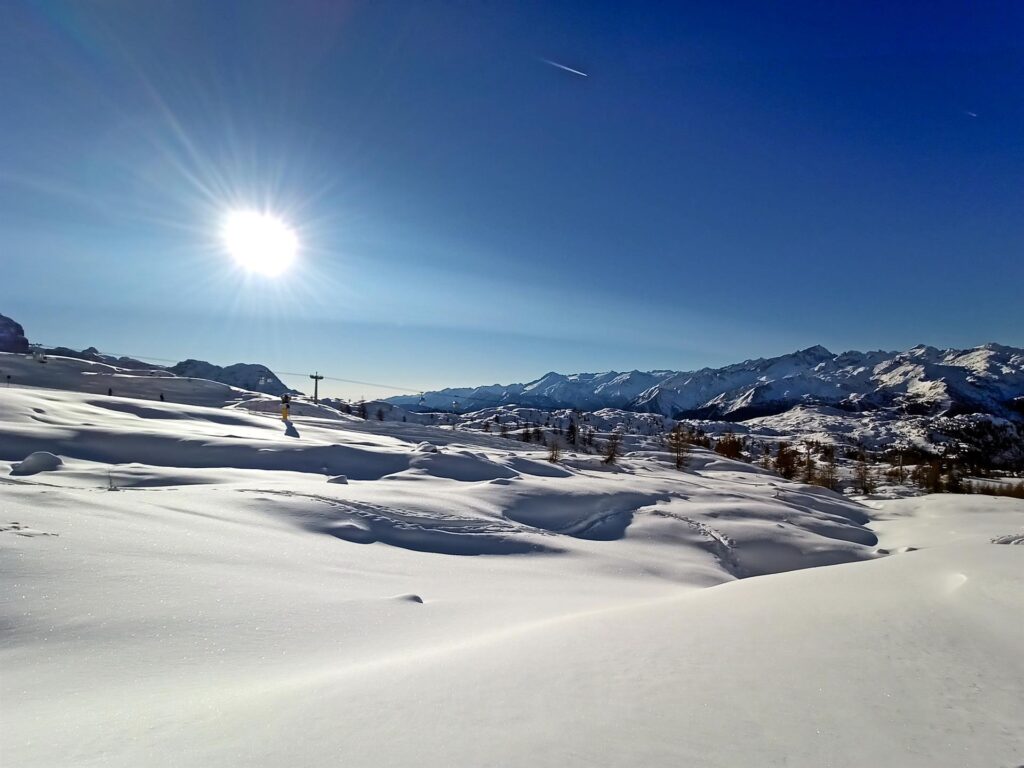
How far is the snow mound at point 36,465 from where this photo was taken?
932cm

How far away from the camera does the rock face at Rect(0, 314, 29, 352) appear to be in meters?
140

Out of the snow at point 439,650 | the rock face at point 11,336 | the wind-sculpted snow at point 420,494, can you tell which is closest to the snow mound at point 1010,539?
the snow at point 439,650

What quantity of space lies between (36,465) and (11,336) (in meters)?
196

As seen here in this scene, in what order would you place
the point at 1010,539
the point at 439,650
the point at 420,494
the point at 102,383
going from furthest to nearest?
the point at 102,383, the point at 420,494, the point at 1010,539, the point at 439,650

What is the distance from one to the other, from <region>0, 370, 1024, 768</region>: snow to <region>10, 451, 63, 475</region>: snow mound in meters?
3.35

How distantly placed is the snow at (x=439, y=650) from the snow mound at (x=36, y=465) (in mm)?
3351

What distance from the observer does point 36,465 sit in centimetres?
962

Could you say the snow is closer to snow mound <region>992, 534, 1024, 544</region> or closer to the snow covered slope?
snow mound <region>992, 534, 1024, 544</region>

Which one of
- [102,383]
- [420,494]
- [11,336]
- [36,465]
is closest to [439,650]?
[420,494]

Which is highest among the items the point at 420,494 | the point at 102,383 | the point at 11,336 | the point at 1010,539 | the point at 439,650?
the point at 11,336

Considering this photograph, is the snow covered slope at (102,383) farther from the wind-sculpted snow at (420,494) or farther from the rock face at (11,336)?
the rock face at (11,336)

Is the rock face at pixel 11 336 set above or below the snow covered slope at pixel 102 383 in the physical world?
above

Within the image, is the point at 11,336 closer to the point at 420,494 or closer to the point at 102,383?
the point at 102,383

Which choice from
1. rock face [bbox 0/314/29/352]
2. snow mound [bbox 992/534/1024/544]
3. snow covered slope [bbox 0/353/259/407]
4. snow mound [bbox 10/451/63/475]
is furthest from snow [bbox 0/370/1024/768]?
rock face [bbox 0/314/29/352]
